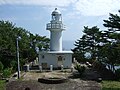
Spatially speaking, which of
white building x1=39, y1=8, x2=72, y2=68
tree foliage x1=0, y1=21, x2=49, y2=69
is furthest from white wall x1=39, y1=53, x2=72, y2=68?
tree foliage x1=0, y1=21, x2=49, y2=69

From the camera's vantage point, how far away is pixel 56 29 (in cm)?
2939

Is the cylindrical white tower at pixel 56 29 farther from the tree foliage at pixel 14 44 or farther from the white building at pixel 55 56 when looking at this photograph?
the tree foliage at pixel 14 44

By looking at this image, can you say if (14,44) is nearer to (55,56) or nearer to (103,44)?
(55,56)

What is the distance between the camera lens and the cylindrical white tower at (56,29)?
2920cm

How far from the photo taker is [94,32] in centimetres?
3550

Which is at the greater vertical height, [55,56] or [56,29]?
[56,29]

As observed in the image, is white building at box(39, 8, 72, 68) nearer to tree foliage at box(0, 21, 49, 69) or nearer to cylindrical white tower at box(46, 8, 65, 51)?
cylindrical white tower at box(46, 8, 65, 51)

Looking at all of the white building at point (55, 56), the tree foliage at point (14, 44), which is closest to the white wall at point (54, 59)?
the white building at point (55, 56)

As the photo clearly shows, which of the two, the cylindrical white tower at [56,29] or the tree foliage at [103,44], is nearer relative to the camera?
the tree foliage at [103,44]

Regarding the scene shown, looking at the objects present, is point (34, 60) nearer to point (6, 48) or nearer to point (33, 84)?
point (6, 48)

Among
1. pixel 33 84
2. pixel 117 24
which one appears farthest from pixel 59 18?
pixel 33 84

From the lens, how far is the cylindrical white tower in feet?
95.8

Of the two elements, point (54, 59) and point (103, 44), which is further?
point (103, 44)

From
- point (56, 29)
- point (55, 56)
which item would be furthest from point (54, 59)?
point (56, 29)
